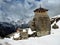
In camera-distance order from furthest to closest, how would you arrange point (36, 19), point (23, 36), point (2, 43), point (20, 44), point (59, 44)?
1. point (36, 19)
2. point (23, 36)
3. point (59, 44)
4. point (20, 44)
5. point (2, 43)

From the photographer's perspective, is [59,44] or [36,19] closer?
[59,44]

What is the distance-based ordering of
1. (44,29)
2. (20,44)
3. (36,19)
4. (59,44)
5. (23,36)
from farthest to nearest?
(36,19)
(44,29)
(23,36)
(59,44)
(20,44)

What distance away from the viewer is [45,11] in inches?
1265

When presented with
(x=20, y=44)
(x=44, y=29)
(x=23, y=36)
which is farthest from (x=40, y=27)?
(x=20, y=44)

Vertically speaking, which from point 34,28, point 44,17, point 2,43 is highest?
point 2,43

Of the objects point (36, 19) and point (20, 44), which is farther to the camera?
point (36, 19)

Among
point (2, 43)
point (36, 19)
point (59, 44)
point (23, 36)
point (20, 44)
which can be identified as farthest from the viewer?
point (36, 19)

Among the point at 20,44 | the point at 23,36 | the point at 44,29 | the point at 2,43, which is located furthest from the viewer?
the point at 44,29

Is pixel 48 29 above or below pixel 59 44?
below

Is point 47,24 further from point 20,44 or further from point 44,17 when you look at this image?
point 20,44

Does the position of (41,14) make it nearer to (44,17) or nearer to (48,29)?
(44,17)

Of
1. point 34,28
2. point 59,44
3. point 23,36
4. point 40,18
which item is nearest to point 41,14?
point 40,18

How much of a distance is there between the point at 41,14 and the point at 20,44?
61.1 ft

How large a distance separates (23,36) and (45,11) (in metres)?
7.56
